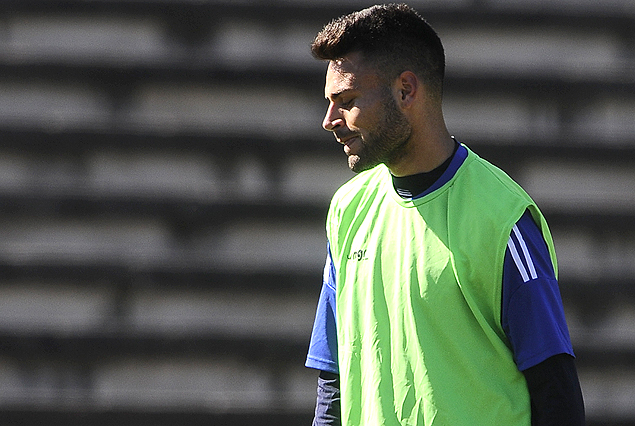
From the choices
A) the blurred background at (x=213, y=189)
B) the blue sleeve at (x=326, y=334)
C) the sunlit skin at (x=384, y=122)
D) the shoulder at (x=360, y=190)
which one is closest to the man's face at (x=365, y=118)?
the sunlit skin at (x=384, y=122)

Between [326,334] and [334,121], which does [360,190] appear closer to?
[334,121]

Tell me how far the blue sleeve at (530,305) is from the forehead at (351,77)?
1.80ft

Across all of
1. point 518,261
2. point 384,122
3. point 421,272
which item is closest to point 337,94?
point 384,122

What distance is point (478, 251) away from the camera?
200cm

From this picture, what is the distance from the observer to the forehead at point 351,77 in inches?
88.1

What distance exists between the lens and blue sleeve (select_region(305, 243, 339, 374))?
2.36 metres

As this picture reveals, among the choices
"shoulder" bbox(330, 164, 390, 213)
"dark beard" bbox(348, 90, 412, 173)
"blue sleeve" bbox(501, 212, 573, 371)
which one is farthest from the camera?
"shoulder" bbox(330, 164, 390, 213)

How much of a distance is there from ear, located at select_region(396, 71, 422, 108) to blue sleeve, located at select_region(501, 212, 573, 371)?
47cm

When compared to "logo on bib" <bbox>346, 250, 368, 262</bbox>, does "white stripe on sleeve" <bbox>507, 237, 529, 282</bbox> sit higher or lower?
lower

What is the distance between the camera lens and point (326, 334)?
7.81 ft

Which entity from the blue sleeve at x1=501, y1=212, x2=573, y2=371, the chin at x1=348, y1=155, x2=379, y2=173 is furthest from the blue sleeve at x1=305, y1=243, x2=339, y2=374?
the blue sleeve at x1=501, y1=212, x2=573, y2=371

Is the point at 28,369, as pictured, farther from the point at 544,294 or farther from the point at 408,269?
the point at 544,294

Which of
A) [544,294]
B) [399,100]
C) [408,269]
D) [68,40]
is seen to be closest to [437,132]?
[399,100]

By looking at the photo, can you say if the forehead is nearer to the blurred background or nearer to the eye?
the eye
